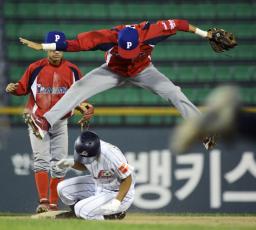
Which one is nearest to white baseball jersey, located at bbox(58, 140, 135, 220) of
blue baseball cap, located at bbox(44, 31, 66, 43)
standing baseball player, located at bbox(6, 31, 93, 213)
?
standing baseball player, located at bbox(6, 31, 93, 213)

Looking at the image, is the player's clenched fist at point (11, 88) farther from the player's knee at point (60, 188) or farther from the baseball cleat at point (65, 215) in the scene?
the baseball cleat at point (65, 215)

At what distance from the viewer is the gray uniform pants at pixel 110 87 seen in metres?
8.21

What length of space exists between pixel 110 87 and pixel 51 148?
1205 millimetres

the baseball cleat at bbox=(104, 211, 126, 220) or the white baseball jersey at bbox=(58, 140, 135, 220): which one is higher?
the white baseball jersey at bbox=(58, 140, 135, 220)

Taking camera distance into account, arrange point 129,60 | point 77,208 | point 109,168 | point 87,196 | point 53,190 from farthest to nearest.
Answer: point 53,190, point 87,196, point 77,208, point 129,60, point 109,168

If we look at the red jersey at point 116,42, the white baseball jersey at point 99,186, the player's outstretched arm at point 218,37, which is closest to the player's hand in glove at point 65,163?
the white baseball jersey at point 99,186

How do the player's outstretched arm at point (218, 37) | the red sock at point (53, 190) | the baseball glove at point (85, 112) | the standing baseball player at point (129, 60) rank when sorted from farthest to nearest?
the red sock at point (53, 190), the baseball glove at point (85, 112), the player's outstretched arm at point (218, 37), the standing baseball player at point (129, 60)

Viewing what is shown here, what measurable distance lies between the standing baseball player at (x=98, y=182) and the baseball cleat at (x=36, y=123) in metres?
0.59

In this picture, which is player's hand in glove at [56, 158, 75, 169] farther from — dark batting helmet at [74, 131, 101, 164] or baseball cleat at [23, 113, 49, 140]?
baseball cleat at [23, 113, 49, 140]

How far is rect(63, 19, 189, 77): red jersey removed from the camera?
26.0ft

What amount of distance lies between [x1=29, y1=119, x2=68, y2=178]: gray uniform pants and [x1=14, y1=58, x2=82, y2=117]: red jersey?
0.28 metres

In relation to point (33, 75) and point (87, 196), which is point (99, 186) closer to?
point (87, 196)

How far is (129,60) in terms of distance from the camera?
8141mm

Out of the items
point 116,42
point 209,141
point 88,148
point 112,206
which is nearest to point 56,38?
point 116,42
